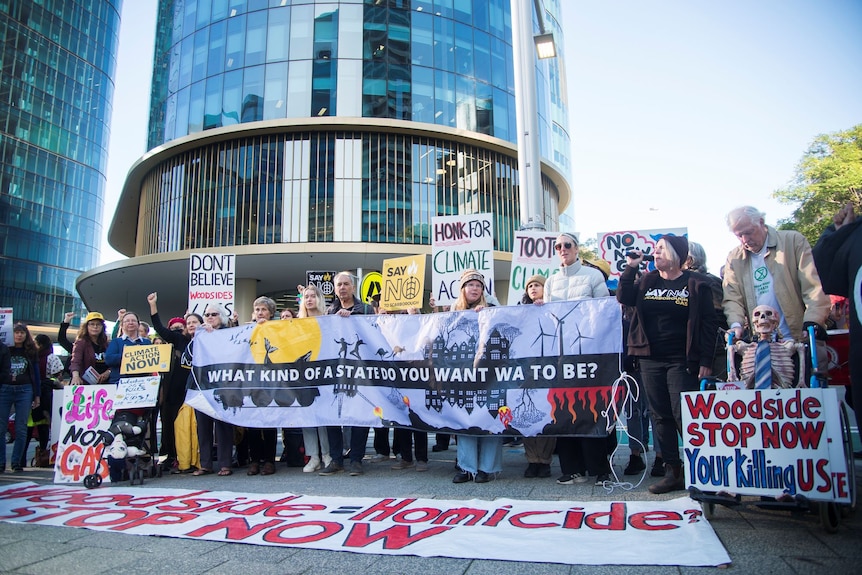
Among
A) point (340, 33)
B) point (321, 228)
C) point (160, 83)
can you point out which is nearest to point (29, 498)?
point (321, 228)

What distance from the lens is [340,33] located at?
89.2 feet

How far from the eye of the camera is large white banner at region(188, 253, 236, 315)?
10.5 metres

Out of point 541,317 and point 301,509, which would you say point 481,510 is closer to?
point 301,509

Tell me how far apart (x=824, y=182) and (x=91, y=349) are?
3961 centimetres

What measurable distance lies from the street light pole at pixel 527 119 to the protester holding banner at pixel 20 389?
7.33m

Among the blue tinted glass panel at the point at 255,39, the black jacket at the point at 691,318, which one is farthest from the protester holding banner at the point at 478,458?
the blue tinted glass panel at the point at 255,39

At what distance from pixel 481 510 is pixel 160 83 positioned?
32.6 m

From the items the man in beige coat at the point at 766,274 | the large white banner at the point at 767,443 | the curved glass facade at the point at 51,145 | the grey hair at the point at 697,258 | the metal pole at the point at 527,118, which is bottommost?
the large white banner at the point at 767,443

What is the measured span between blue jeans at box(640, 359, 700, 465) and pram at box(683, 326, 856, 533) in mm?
580

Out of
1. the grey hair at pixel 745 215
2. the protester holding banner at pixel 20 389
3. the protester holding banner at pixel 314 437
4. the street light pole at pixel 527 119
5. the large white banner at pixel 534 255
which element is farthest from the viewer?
the street light pole at pixel 527 119

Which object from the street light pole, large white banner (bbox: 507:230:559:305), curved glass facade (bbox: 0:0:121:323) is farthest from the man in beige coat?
curved glass facade (bbox: 0:0:121:323)

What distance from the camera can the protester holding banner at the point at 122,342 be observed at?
7.60m

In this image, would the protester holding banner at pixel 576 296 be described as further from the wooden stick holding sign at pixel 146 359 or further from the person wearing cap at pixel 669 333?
the wooden stick holding sign at pixel 146 359

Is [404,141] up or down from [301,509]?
up
